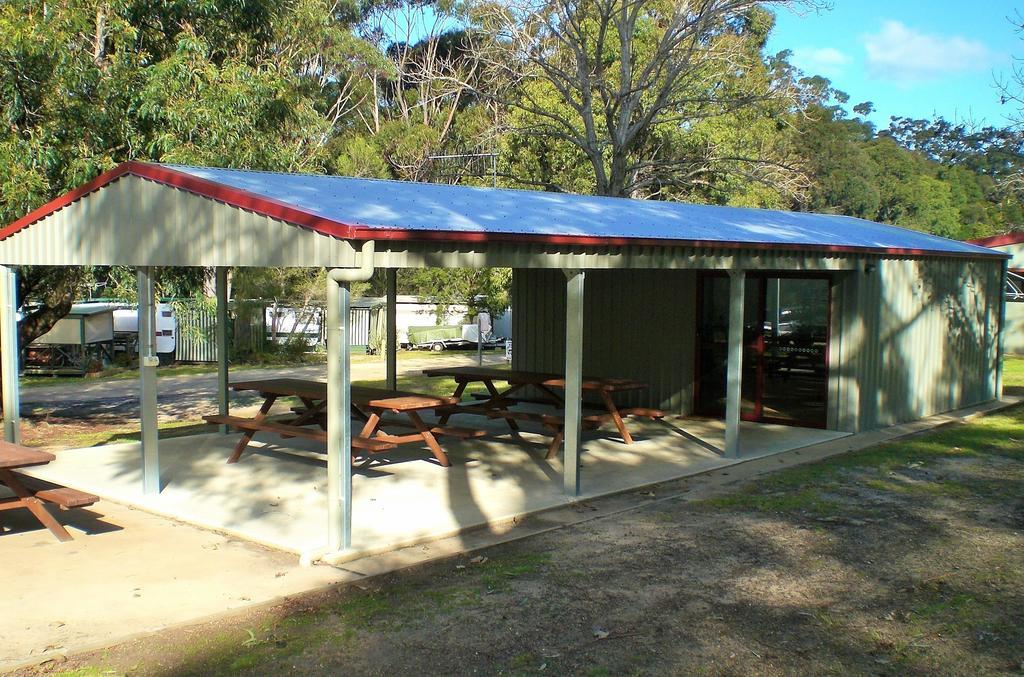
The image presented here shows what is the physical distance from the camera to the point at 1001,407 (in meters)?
14.4

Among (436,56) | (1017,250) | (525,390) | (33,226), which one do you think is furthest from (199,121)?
(436,56)

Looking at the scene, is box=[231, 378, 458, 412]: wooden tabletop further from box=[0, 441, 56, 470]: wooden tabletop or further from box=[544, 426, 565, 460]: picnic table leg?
box=[0, 441, 56, 470]: wooden tabletop

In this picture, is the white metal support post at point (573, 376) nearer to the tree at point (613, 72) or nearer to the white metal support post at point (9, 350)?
the white metal support post at point (9, 350)

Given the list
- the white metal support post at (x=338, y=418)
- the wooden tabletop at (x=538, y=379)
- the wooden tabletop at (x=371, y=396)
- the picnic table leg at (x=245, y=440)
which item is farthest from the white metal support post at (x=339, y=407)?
the wooden tabletop at (x=538, y=379)

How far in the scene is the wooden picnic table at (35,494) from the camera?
680 centimetres

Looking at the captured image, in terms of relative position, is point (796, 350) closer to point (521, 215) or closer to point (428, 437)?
point (521, 215)

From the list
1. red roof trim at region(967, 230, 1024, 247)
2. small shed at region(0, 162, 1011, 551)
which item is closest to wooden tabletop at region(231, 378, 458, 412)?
small shed at region(0, 162, 1011, 551)

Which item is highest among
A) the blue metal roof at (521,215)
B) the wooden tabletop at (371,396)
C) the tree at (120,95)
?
the tree at (120,95)

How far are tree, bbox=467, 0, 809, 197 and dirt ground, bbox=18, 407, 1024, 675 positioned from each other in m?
16.4

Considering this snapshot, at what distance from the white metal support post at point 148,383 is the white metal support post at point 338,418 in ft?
8.19

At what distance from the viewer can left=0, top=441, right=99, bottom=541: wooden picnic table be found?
22.3 ft

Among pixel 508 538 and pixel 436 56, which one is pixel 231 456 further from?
pixel 436 56

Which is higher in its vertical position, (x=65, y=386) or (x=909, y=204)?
(x=909, y=204)

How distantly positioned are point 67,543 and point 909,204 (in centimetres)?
5753
